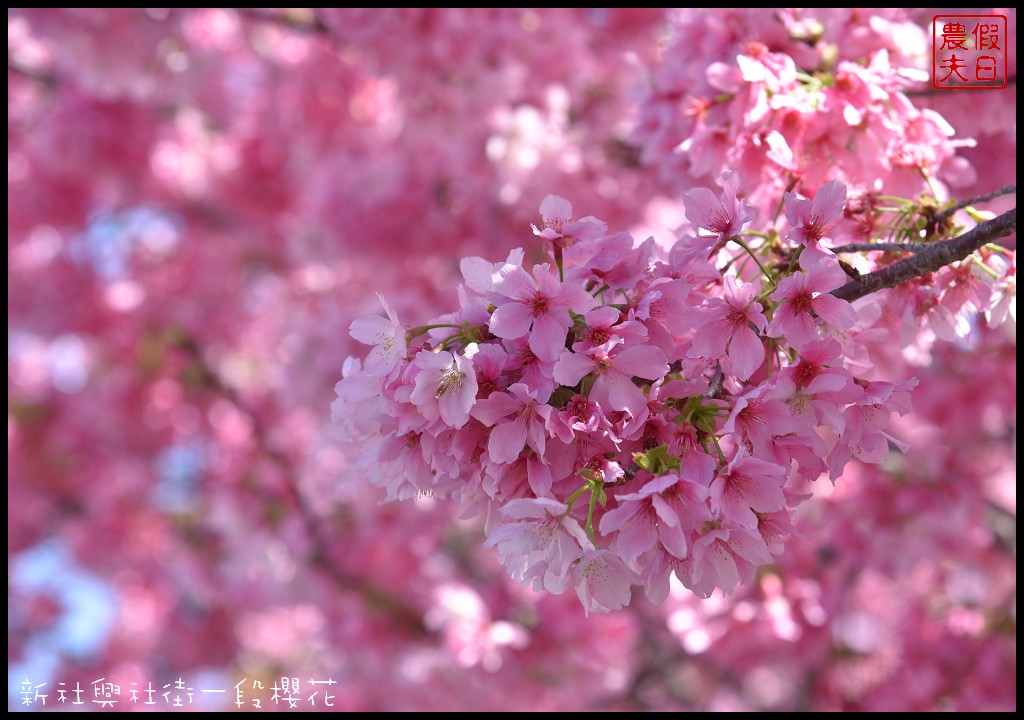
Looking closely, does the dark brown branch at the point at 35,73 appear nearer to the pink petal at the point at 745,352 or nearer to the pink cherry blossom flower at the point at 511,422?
the pink cherry blossom flower at the point at 511,422

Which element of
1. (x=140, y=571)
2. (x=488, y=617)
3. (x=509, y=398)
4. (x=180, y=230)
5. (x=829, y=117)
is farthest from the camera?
(x=140, y=571)

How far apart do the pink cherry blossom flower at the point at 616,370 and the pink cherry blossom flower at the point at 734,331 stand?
9 centimetres

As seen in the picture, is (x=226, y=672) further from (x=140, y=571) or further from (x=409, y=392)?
(x=409, y=392)

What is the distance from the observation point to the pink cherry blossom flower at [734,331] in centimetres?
115

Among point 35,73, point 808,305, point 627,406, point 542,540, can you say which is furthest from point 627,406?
point 35,73

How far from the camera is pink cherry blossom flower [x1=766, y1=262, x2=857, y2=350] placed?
1.17 metres

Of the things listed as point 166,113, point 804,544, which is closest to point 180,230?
point 166,113

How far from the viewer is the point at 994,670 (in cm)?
327

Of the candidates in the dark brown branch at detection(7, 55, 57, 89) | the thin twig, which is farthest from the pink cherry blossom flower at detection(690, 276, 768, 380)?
the dark brown branch at detection(7, 55, 57, 89)

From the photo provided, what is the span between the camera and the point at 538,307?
1.13 metres

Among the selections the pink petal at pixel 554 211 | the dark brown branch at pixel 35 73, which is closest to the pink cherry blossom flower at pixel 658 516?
the pink petal at pixel 554 211

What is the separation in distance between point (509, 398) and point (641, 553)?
261mm

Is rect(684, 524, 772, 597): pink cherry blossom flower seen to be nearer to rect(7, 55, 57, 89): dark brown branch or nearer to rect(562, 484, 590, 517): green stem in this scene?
rect(562, 484, 590, 517): green stem

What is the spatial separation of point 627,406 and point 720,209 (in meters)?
0.36
